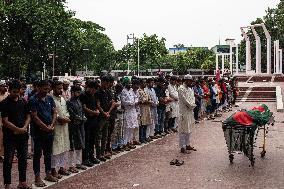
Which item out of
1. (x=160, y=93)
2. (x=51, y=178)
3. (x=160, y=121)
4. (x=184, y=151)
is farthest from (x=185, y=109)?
(x=51, y=178)

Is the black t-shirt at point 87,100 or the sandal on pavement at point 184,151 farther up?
Answer: the black t-shirt at point 87,100

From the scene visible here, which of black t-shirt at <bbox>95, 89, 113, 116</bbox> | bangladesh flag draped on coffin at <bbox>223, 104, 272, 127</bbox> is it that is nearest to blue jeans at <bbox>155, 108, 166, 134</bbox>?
black t-shirt at <bbox>95, 89, 113, 116</bbox>

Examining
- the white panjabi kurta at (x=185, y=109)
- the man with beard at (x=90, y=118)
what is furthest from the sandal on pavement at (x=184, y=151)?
the man with beard at (x=90, y=118)

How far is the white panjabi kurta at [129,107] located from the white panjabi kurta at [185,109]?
1246 millimetres

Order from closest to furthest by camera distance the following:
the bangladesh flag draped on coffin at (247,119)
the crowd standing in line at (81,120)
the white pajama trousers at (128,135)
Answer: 1. the crowd standing in line at (81,120)
2. the bangladesh flag draped on coffin at (247,119)
3. the white pajama trousers at (128,135)

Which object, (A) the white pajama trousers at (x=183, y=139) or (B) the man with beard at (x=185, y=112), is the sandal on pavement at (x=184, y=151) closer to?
(B) the man with beard at (x=185, y=112)

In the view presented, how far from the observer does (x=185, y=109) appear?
11.6 m

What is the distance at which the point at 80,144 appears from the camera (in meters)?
9.07

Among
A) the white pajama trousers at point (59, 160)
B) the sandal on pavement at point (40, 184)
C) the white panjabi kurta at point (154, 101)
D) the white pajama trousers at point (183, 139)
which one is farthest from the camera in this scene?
the white panjabi kurta at point (154, 101)

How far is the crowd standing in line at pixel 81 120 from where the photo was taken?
7531mm

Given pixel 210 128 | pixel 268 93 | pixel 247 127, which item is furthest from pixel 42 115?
pixel 268 93

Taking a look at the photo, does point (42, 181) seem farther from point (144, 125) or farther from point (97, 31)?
point (97, 31)

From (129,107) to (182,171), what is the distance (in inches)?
128

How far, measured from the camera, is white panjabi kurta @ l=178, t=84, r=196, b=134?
37.5 feet
